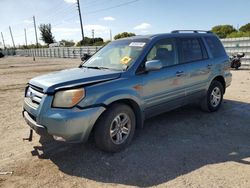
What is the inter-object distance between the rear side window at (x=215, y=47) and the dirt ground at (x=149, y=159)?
157cm

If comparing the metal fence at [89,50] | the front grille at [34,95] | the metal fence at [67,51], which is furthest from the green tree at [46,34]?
the front grille at [34,95]

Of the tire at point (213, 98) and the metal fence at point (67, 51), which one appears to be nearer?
the tire at point (213, 98)

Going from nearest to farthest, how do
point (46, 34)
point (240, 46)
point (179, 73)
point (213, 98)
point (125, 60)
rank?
point (125, 60) < point (179, 73) < point (213, 98) < point (240, 46) < point (46, 34)

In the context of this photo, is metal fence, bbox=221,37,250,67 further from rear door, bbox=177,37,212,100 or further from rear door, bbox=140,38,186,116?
rear door, bbox=140,38,186,116

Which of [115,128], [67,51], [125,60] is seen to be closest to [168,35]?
[125,60]

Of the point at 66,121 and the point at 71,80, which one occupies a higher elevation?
the point at 71,80

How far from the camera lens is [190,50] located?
5.18 meters

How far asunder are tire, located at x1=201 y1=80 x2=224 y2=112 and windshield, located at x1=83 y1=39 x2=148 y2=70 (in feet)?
7.09

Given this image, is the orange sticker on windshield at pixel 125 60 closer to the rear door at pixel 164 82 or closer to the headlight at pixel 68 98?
the rear door at pixel 164 82

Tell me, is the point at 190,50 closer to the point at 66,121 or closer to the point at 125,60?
the point at 125,60

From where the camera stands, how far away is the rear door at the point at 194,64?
16.4 feet

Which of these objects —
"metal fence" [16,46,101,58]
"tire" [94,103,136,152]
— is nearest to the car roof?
"tire" [94,103,136,152]

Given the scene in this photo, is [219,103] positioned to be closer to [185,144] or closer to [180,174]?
[185,144]

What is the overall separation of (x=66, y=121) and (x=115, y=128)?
0.88 meters
